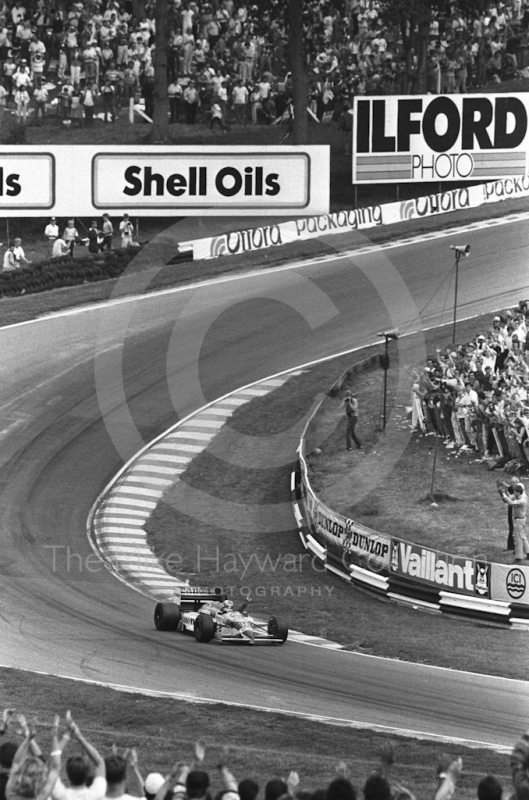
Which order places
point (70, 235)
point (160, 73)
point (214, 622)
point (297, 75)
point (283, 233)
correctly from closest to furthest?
Result: point (214, 622) → point (70, 235) → point (283, 233) → point (160, 73) → point (297, 75)

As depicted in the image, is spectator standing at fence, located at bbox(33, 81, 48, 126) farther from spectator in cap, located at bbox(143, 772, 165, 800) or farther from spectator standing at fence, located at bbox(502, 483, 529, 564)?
spectator in cap, located at bbox(143, 772, 165, 800)

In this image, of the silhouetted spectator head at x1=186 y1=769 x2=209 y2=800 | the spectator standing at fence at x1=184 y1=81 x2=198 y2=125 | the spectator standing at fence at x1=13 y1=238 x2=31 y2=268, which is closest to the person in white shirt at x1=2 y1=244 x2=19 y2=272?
the spectator standing at fence at x1=13 y1=238 x2=31 y2=268

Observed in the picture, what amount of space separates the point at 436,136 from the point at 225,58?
307 inches

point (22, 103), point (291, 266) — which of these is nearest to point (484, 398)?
point (291, 266)

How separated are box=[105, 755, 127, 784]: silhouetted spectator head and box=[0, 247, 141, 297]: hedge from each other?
2905cm

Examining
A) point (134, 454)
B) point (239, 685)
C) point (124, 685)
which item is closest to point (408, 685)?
point (239, 685)

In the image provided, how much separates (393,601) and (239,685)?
5.15 m

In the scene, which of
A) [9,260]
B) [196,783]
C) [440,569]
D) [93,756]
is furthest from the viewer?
[9,260]

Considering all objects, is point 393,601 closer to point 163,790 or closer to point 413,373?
point 413,373

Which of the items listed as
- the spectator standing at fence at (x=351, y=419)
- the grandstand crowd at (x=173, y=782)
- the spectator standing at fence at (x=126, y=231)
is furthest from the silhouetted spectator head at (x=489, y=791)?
the spectator standing at fence at (x=126, y=231)

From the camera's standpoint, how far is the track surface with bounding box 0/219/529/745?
17031 millimetres

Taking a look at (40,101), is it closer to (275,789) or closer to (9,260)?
(9,260)

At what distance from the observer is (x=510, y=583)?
20.1 metres

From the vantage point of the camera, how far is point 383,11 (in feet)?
148
